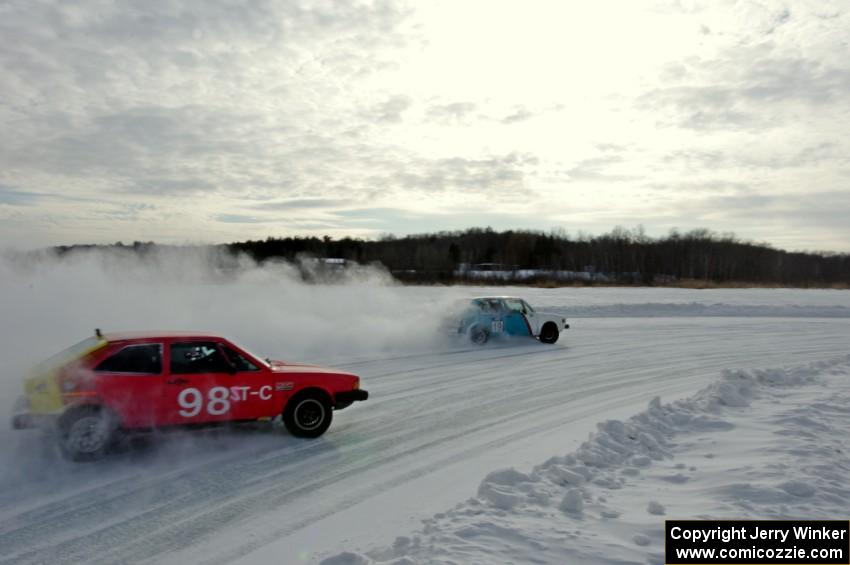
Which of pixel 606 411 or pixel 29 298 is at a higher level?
pixel 29 298

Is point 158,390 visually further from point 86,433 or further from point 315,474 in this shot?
point 315,474

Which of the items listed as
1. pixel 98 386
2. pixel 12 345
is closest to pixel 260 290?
pixel 12 345

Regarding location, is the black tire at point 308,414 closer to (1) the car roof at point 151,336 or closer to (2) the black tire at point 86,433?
(1) the car roof at point 151,336

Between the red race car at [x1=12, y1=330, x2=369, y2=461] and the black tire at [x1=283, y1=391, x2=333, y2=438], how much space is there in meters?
0.01

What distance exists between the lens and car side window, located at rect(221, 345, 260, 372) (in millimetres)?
7102

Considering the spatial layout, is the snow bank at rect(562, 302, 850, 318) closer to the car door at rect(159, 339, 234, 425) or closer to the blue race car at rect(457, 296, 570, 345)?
the blue race car at rect(457, 296, 570, 345)

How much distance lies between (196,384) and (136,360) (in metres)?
0.73

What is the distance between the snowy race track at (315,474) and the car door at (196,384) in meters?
0.48

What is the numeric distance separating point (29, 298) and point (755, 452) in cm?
1478

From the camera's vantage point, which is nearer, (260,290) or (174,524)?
(174,524)

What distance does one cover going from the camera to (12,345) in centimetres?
1032

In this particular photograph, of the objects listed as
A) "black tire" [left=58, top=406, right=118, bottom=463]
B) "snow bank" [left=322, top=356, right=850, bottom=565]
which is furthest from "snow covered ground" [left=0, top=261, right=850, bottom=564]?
"black tire" [left=58, top=406, right=118, bottom=463]

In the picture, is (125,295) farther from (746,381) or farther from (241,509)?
(746,381)

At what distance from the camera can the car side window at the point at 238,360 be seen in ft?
23.3
